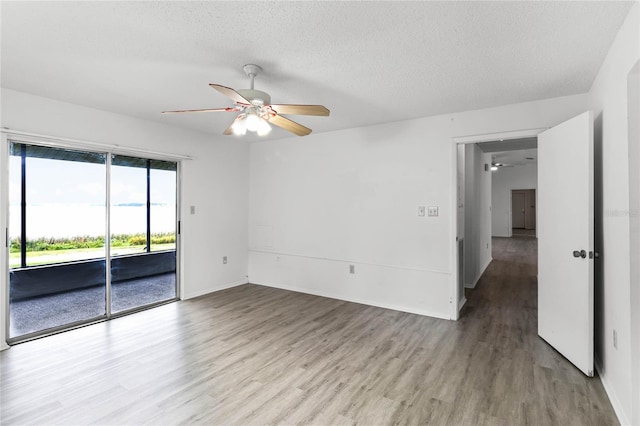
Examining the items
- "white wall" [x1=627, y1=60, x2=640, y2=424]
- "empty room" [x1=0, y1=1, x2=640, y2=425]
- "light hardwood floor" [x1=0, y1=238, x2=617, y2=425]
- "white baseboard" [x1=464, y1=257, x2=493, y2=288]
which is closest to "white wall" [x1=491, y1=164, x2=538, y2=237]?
"white baseboard" [x1=464, y1=257, x2=493, y2=288]

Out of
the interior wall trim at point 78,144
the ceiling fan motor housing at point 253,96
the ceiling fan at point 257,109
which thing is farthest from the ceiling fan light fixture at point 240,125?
the interior wall trim at point 78,144

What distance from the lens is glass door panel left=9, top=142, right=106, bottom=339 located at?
3219 millimetres

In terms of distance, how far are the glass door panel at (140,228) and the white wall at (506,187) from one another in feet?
38.4

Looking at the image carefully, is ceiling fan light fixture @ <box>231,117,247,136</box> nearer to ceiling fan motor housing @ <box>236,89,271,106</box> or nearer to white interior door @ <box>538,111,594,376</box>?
ceiling fan motor housing @ <box>236,89,271,106</box>

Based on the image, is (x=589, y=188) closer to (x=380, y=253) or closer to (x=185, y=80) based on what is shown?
(x=380, y=253)

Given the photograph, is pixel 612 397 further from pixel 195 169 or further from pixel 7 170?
pixel 7 170

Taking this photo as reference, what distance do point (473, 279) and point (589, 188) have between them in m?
3.20

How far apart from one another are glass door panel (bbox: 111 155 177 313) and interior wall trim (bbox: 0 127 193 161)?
16 centimetres

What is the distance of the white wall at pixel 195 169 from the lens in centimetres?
317

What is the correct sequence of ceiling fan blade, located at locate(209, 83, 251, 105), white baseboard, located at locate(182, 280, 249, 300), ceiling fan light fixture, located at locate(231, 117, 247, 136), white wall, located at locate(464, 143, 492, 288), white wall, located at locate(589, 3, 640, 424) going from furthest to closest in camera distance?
white wall, located at locate(464, 143, 492, 288), white baseboard, located at locate(182, 280, 249, 300), ceiling fan light fixture, located at locate(231, 117, 247, 136), ceiling fan blade, located at locate(209, 83, 251, 105), white wall, located at locate(589, 3, 640, 424)

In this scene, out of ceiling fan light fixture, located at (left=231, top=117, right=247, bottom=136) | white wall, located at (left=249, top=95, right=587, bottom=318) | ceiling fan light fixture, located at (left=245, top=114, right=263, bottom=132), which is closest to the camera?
ceiling fan light fixture, located at (left=245, top=114, right=263, bottom=132)

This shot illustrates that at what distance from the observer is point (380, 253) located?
168 inches

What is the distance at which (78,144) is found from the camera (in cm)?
344

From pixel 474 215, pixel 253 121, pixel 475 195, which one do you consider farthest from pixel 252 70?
pixel 475 195
